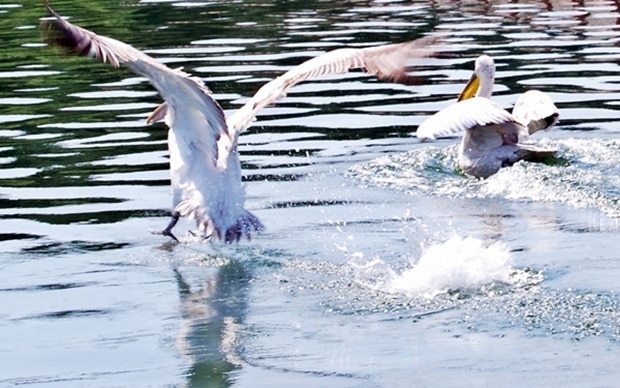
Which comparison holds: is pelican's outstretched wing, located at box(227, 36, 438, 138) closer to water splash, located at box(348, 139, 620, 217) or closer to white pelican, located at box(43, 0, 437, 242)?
white pelican, located at box(43, 0, 437, 242)

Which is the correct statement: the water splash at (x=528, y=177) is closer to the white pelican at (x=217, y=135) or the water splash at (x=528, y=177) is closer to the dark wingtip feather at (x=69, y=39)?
the white pelican at (x=217, y=135)

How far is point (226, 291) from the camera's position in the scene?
803cm

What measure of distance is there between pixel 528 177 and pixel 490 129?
791 mm

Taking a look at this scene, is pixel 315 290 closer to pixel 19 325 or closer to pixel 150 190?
pixel 19 325

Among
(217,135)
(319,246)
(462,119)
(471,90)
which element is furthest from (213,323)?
(471,90)

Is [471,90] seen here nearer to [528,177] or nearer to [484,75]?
[484,75]

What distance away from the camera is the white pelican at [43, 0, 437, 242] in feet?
28.4

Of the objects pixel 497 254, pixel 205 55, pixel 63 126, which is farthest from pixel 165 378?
pixel 205 55

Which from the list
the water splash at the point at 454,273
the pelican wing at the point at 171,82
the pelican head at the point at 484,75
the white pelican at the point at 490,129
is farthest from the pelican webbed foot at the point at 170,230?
the pelican head at the point at 484,75

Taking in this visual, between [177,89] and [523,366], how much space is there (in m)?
2.96

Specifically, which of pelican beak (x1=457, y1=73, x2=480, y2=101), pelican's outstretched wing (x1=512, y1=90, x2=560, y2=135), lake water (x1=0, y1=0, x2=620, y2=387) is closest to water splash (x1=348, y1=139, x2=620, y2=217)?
lake water (x1=0, y1=0, x2=620, y2=387)

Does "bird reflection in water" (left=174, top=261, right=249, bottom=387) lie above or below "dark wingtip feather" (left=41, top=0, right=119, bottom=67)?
below

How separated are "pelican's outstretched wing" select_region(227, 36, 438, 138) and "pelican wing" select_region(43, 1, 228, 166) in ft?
0.64

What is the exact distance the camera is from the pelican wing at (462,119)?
10523 mm
